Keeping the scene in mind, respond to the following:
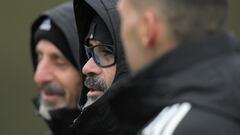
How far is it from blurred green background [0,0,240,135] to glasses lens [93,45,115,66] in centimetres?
619

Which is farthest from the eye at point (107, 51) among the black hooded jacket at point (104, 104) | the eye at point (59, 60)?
the eye at point (59, 60)

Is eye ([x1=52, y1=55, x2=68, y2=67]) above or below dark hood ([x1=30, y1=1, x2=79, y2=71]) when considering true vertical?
below

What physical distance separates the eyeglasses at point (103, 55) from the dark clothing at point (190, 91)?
127 centimetres

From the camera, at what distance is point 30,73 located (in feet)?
34.0

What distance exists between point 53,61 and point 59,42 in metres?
0.20

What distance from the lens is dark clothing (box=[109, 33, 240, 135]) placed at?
2.47 meters

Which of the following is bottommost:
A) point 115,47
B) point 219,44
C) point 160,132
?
point 115,47

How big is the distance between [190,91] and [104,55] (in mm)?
1472

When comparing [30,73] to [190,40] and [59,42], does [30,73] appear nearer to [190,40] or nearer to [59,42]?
[59,42]

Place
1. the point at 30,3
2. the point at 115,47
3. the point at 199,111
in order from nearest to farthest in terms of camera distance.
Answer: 1. the point at 199,111
2. the point at 115,47
3. the point at 30,3

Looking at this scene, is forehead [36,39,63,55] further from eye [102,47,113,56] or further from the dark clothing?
the dark clothing

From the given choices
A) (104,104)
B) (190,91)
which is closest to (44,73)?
(104,104)

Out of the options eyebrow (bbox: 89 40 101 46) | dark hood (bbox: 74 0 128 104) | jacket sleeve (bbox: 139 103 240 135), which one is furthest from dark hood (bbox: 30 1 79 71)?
jacket sleeve (bbox: 139 103 240 135)

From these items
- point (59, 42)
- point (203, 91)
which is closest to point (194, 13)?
point (203, 91)
